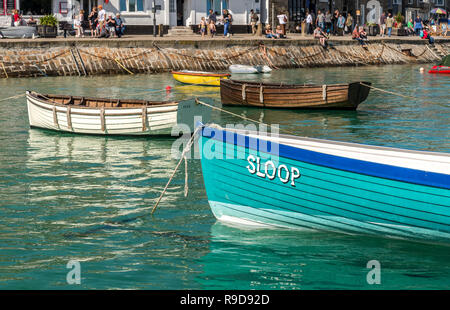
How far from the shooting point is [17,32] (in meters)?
46.7

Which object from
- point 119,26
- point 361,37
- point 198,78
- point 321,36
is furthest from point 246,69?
point 361,37

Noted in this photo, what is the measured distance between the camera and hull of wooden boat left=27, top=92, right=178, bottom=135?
21984 millimetres

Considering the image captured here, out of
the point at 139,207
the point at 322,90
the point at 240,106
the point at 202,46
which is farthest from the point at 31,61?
the point at 139,207

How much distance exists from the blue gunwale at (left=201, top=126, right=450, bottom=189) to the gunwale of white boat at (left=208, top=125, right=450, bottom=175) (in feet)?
0.20

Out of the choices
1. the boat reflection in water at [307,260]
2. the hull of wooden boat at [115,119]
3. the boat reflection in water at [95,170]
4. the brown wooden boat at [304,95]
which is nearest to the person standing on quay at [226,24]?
the brown wooden boat at [304,95]

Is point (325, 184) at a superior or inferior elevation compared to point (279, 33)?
inferior

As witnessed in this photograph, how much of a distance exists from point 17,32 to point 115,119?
2711 centimetres

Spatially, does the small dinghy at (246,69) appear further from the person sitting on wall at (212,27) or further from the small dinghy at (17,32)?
the small dinghy at (17,32)

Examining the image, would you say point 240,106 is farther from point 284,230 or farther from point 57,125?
point 284,230

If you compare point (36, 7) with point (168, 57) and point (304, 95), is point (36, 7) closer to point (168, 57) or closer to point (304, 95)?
point (168, 57)

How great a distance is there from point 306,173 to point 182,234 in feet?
8.34

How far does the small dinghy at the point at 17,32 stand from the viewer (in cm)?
4659

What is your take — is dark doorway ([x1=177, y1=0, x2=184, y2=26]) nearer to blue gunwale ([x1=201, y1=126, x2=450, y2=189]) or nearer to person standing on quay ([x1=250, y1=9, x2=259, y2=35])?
person standing on quay ([x1=250, y1=9, x2=259, y2=35])

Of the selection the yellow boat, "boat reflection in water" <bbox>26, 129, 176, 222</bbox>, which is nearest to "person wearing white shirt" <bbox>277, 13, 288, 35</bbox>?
the yellow boat
